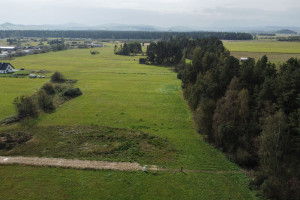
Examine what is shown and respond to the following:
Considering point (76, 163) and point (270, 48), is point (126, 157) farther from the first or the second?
point (270, 48)

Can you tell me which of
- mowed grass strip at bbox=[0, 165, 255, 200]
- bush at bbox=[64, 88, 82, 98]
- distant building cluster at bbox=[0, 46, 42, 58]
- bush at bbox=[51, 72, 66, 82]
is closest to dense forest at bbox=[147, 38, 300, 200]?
mowed grass strip at bbox=[0, 165, 255, 200]

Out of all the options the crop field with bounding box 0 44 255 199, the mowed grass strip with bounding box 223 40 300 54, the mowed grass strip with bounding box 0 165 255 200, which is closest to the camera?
the mowed grass strip with bounding box 0 165 255 200

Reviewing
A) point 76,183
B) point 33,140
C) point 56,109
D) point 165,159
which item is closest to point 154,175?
point 165,159

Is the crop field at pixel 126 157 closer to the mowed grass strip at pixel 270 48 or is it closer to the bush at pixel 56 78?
the bush at pixel 56 78

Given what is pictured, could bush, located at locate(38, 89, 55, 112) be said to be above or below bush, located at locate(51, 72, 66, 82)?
below

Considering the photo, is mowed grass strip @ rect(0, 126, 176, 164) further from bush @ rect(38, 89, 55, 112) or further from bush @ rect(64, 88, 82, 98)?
bush @ rect(64, 88, 82, 98)

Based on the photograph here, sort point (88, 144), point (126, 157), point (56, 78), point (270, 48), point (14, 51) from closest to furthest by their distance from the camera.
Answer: point (126, 157) < point (88, 144) < point (56, 78) < point (270, 48) < point (14, 51)

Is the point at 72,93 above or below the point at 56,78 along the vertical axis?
below

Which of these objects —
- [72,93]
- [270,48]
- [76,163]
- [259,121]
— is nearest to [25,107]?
[72,93]

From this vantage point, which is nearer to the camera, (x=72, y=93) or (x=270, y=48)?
(x=72, y=93)
